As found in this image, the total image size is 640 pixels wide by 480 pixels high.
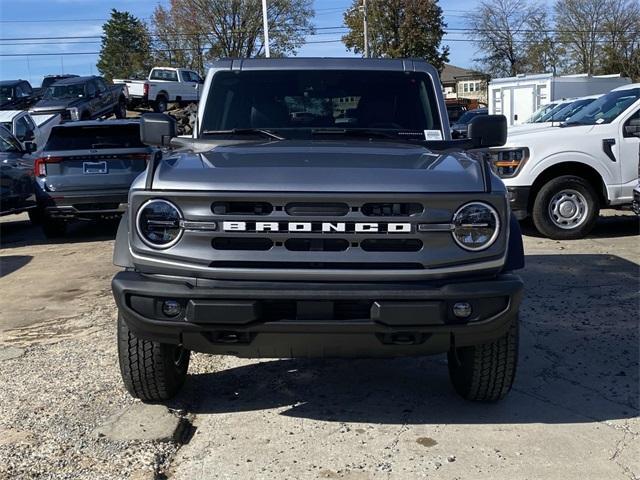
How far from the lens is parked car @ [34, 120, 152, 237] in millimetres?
10336

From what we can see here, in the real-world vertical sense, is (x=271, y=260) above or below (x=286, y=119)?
below

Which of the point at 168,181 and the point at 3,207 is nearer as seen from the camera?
the point at 168,181

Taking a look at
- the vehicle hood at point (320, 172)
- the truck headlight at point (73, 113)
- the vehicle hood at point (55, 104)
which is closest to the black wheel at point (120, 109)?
the vehicle hood at point (55, 104)

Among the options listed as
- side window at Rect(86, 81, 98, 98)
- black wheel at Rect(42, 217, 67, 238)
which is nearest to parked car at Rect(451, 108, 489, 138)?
black wheel at Rect(42, 217, 67, 238)

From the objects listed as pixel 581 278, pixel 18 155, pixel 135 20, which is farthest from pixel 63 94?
pixel 135 20

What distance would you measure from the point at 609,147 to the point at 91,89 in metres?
21.4

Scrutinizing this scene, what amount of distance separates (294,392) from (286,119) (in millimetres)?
1769

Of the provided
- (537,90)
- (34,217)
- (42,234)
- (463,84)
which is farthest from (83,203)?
(463,84)

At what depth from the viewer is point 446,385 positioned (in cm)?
476

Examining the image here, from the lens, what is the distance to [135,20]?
6856 centimetres

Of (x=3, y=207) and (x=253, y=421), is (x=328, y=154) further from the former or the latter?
(x=3, y=207)

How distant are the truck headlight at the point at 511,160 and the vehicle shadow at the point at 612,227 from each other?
1.04m

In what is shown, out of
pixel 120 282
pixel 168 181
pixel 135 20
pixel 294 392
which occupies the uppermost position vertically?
pixel 135 20

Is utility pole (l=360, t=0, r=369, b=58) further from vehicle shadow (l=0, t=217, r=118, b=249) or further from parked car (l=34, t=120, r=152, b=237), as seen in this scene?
parked car (l=34, t=120, r=152, b=237)
